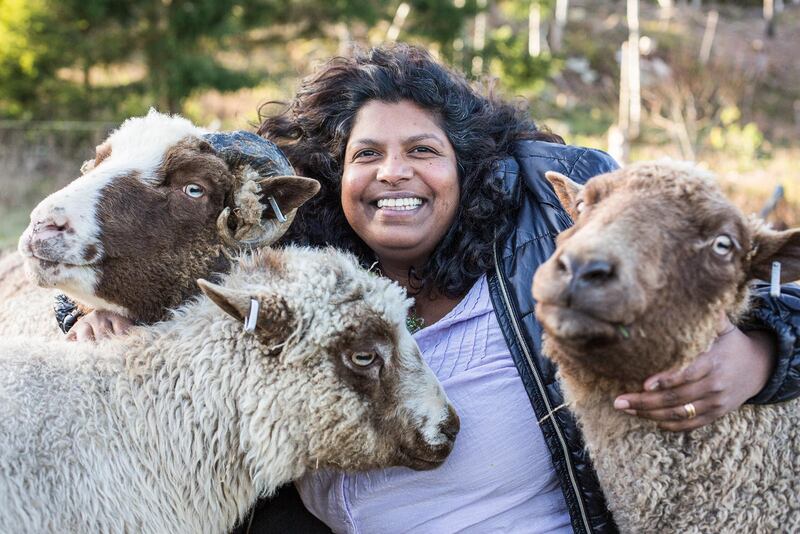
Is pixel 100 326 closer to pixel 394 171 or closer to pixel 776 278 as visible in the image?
pixel 394 171

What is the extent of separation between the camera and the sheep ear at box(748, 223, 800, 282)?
8.83 feet

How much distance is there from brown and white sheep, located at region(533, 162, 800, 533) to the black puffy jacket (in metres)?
0.17

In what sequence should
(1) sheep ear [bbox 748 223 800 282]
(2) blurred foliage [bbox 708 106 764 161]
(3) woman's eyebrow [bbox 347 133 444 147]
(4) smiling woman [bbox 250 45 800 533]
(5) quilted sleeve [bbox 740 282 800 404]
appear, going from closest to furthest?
(1) sheep ear [bbox 748 223 800 282] < (5) quilted sleeve [bbox 740 282 800 404] < (4) smiling woman [bbox 250 45 800 533] < (3) woman's eyebrow [bbox 347 133 444 147] < (2) blurred foliage [bbox 708 106 764 161]

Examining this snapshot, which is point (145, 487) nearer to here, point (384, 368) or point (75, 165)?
point (384, 368)

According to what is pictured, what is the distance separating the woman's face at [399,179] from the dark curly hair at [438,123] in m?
0.08

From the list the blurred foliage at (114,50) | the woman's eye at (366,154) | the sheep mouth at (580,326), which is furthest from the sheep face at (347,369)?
the blurred foliage at (114,50)

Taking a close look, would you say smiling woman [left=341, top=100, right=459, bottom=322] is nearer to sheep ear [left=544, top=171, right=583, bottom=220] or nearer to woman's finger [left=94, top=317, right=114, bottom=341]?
sheep ear [left=544, top=171, right=583, bottom=220]

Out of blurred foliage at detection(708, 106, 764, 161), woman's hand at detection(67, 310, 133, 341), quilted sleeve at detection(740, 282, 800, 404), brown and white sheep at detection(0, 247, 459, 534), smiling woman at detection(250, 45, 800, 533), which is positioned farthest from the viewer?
blurred foliage at detection(708, 106, 764, 161)

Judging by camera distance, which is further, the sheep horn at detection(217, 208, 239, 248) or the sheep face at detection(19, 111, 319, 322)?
the sheep horn at detection(217, 208, 239, 248)

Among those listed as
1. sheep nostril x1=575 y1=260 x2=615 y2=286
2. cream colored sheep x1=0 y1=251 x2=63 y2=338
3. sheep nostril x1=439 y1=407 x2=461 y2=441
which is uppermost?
sheep nostril x1=575 y1=260 x2=615 y2=286

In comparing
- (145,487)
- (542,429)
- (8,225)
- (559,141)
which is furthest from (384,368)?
(8,225)

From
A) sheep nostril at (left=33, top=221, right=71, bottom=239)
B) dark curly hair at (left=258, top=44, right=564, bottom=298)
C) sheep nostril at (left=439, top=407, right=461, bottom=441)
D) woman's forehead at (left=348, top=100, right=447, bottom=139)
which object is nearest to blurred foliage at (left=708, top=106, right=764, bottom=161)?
dark curly hair at (left=258, top=44, right=564, bottom=298)

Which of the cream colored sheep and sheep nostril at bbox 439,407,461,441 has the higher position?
sheep nostril at bbox 439,407,461,441

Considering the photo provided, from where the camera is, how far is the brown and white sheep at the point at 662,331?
2406 mm
